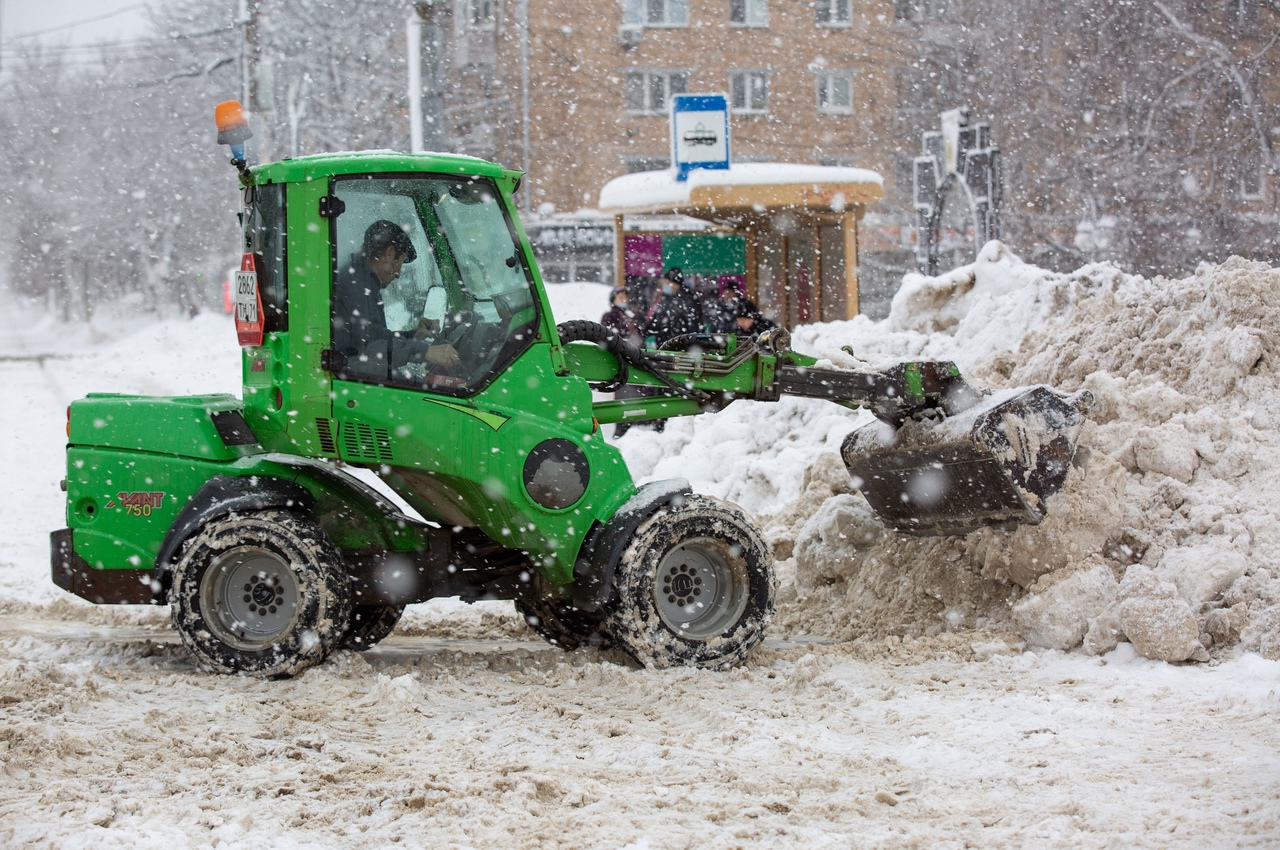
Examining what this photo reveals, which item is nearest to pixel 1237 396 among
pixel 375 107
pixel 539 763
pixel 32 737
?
pixel 539 763

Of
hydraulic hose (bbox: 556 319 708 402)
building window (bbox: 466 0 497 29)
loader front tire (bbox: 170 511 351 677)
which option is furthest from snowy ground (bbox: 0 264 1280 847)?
building window (bbox: 466 0 497 29)

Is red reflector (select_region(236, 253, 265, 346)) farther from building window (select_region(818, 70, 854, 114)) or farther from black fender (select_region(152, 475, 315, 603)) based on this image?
building window (select_region(818, 70, 854, 114))

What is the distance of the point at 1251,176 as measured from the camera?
30.1 m

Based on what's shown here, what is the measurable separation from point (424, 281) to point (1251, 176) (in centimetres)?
2900

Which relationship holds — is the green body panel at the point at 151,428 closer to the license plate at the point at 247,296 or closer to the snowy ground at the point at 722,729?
the license plate at the point at 247,296

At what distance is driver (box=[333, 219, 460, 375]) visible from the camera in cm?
543

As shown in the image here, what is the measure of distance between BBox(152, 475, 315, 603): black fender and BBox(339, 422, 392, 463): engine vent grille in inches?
16.3

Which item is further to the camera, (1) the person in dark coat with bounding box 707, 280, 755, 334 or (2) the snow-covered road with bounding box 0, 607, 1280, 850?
(1) the person in dark coat with bounding box 707, 280, 755, 334

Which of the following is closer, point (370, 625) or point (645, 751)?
A: point (645, 751)

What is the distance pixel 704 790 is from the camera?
13.2 ft

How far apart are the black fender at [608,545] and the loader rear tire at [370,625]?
3.27 ft

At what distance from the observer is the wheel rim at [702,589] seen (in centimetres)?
582

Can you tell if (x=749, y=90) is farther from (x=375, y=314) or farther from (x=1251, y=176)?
(x=375, y=314)

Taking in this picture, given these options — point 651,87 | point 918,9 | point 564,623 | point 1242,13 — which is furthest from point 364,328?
point 918,9
